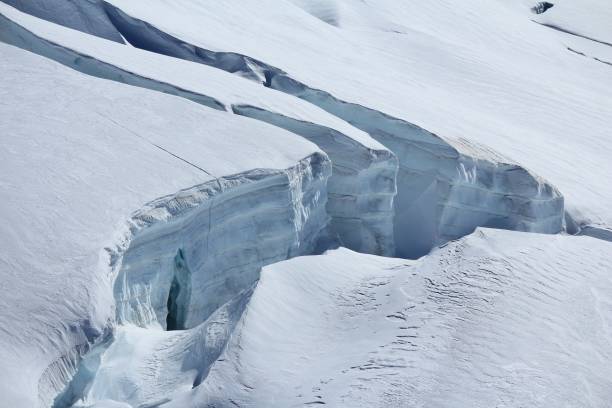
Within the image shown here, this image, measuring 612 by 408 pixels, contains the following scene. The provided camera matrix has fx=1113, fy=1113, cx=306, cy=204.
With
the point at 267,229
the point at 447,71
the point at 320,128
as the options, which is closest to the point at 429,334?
the point at 267,229

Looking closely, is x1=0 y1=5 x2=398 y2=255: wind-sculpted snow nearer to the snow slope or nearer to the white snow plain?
the white snow plain

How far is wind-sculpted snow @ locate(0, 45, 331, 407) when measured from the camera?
2.94 meters

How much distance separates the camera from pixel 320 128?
4715 mm

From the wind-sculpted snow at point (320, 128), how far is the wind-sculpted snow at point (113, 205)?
0.17 metres

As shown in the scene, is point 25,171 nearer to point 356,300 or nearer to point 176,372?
point 176,372

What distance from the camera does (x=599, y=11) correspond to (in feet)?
34.7

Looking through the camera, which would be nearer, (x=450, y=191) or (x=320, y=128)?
(x=320, y=128)

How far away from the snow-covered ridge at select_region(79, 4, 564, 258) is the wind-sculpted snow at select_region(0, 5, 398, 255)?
26cm

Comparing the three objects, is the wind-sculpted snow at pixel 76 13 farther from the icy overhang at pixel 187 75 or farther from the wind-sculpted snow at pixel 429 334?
the wind-sculpted snow at pixel 429 334

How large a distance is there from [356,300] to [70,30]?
2360 millimetres

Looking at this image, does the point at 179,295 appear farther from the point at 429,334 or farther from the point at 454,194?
the point at 454,194

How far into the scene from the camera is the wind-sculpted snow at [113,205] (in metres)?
2.94

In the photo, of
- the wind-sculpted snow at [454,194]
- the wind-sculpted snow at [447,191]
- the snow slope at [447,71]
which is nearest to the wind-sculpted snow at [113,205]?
the wind-sculpted snow at [447,191]

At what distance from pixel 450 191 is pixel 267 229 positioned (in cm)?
113
